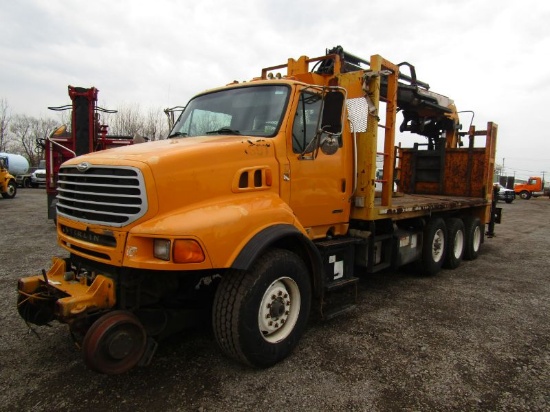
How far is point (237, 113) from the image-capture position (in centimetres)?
434

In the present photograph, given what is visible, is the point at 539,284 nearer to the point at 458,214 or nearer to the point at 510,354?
the point at 458,214

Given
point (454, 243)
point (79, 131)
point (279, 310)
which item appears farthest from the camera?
point (79, 131)

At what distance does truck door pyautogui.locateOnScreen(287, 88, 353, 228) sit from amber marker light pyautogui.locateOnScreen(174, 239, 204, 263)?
1381mm

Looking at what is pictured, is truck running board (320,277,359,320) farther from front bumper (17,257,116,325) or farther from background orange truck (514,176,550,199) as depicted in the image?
background orange truck (514,176,550,199)

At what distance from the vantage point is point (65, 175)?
3.75 m

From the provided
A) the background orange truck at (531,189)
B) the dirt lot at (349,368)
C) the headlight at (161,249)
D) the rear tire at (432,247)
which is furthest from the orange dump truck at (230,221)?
the background orange truck at (531,189)

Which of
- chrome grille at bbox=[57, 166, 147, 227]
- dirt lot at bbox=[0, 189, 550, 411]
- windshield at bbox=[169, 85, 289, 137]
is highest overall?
windshield at bbox=[169, 85, 289, 137]

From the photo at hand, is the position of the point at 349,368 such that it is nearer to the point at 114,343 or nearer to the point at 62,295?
the point at 114,343

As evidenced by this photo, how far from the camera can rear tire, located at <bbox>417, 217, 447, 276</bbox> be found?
6918 millimetres

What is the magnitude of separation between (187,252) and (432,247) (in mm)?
5225

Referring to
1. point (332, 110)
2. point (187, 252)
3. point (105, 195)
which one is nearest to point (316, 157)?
point (332, 110)

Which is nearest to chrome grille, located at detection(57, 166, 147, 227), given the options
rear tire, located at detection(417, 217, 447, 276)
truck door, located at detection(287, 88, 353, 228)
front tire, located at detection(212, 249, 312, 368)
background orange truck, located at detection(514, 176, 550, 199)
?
front tire, located at detection(212, 249, 312, 368)

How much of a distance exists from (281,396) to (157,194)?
6.12ft

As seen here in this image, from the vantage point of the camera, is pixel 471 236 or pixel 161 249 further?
pixel 471 236
